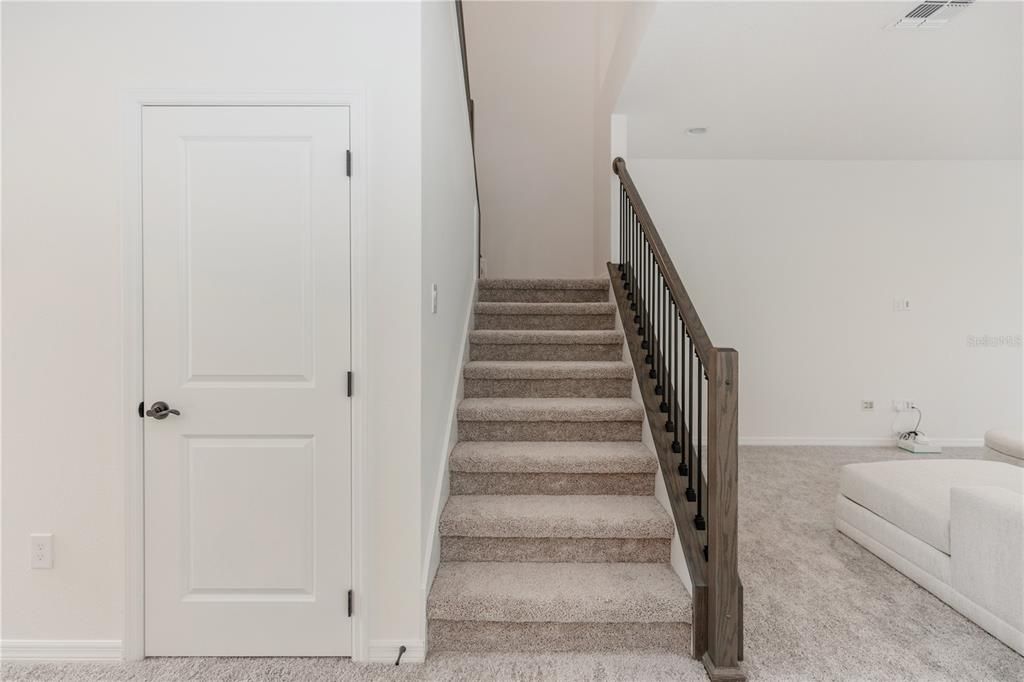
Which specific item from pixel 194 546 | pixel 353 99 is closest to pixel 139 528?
pixel 194 546

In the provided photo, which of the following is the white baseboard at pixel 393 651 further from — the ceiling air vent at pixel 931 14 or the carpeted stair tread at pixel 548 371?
the ceiling air vent at pixel 931 14

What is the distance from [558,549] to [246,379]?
1.37 m

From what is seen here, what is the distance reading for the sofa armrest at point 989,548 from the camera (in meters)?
1.71

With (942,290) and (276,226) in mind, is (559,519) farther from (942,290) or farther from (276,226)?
(942,290)

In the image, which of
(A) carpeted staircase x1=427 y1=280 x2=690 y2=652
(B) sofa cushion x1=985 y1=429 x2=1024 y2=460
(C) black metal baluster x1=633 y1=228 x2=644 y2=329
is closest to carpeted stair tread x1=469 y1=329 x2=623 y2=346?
(A) carpeted staircase x1=427 y1=280 x2=690 y2=652

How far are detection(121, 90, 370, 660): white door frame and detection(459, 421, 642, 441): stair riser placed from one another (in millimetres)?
902

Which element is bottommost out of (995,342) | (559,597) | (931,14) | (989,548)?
(559,597)

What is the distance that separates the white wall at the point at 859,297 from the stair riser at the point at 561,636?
317 centimetres

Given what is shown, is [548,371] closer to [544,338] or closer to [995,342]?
[544,338]

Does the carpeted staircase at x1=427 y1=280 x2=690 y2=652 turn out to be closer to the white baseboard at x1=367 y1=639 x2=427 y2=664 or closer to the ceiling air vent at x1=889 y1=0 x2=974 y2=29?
the white baseboard at x1=367 y1=639 x2=427 y2=664

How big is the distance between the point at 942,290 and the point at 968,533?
3.57 metres

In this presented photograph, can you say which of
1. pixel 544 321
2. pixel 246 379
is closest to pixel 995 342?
pixel 544 321

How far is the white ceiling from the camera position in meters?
2.40

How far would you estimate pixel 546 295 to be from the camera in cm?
375
